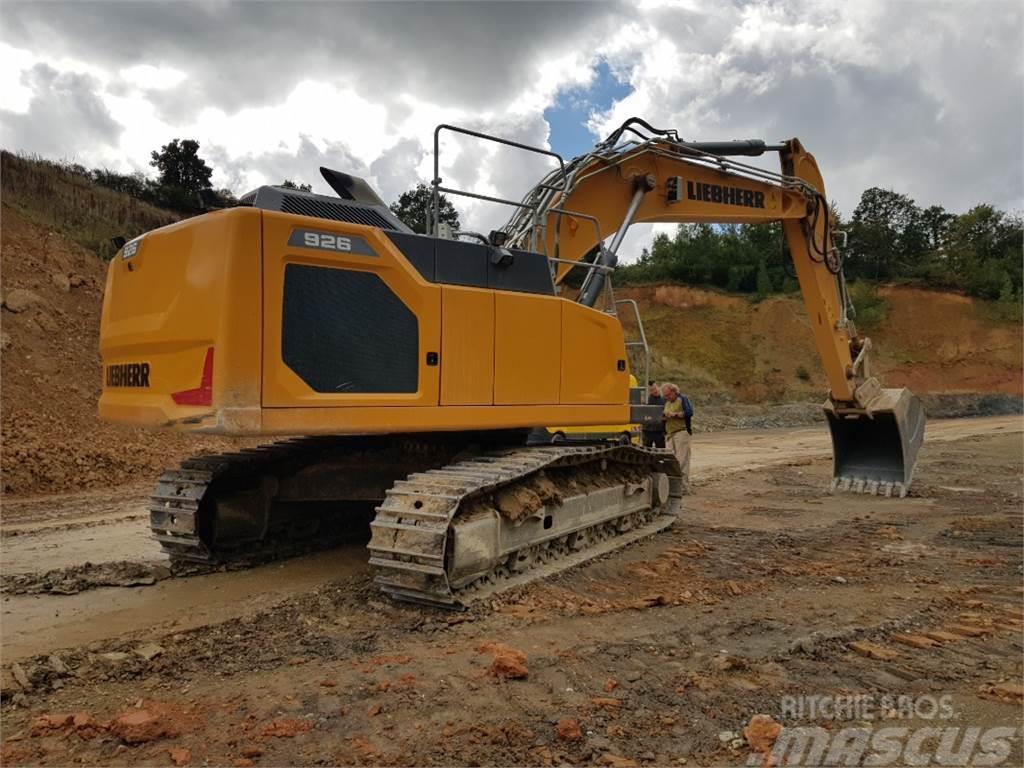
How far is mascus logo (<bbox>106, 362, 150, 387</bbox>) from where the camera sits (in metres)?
4.73

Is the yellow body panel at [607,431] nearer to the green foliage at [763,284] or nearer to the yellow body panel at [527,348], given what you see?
the yellow body panel at [527,348]

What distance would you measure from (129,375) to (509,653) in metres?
2.99

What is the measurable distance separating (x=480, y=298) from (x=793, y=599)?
115 inches

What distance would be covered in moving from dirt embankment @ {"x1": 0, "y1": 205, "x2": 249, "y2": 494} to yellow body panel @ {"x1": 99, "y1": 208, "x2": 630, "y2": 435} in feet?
23.2

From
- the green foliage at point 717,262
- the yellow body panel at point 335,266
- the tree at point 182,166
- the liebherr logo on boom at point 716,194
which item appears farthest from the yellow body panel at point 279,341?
the green foliage at point 717,262

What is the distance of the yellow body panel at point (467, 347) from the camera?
197 inches

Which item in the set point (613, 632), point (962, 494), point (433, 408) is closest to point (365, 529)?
point (433, 408)

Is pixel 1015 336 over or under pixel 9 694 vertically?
over

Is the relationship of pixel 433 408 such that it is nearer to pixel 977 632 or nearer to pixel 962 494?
pixel 977 632

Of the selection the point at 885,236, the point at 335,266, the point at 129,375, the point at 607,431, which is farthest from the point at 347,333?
the point at 885,236

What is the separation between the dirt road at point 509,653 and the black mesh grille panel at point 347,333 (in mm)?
1448

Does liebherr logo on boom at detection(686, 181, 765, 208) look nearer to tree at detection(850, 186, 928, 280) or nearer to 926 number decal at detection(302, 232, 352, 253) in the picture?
926 number decal at detection(302, 232, 352, 253)

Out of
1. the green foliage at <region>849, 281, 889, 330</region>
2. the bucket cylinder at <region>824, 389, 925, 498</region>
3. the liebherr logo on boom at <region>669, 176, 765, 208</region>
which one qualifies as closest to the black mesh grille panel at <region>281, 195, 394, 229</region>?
the liebherr logo on boom at <region>669, 176, 765, 208</region>

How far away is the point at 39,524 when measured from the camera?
8.27 metres
